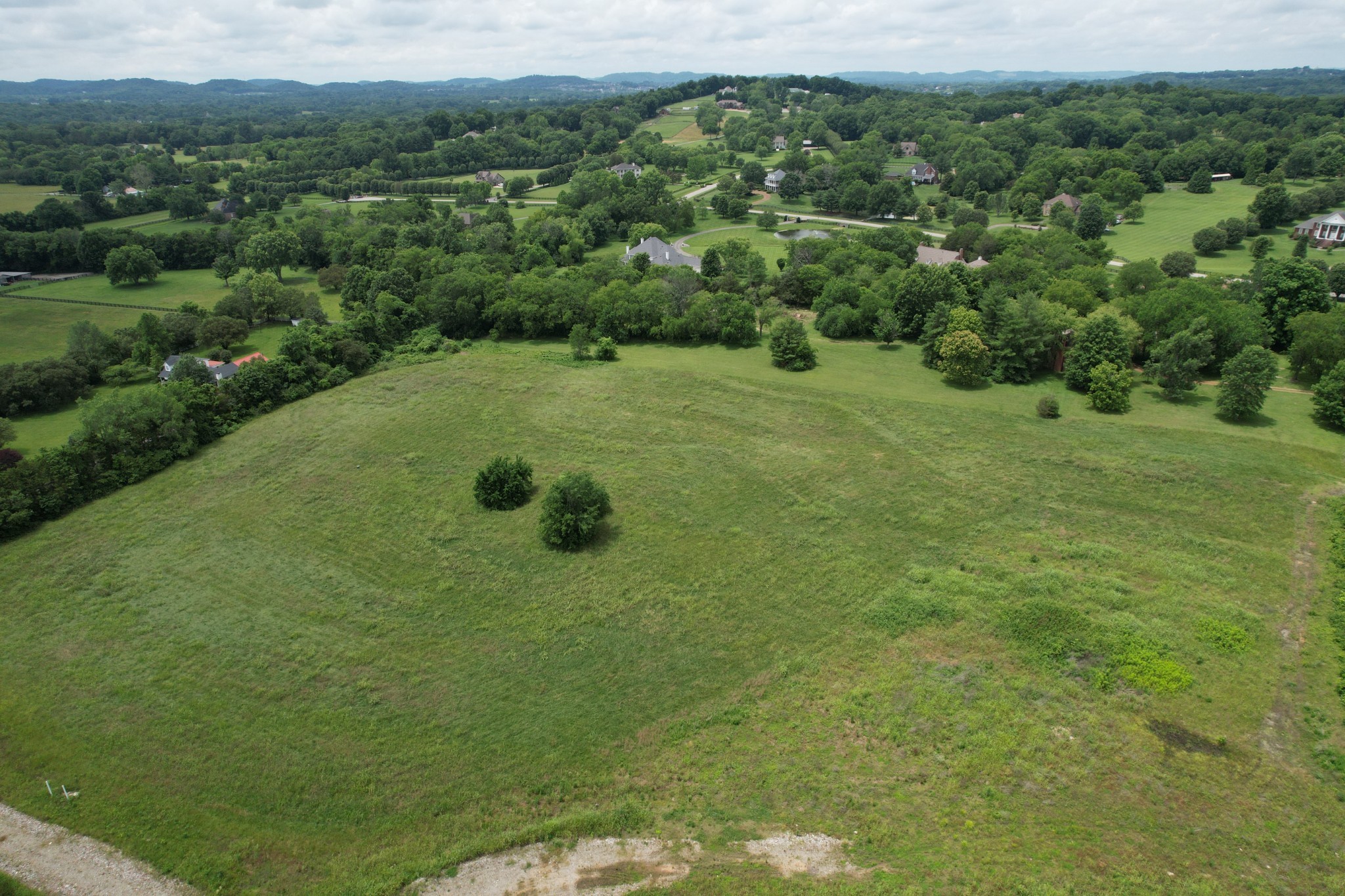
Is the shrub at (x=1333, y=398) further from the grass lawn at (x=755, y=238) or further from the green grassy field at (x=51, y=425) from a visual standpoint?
the green grassy field at (x=51, y=425)

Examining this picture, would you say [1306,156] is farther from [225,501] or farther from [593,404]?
[225,501]

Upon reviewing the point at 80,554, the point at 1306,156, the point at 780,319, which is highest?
the point at 1306,156

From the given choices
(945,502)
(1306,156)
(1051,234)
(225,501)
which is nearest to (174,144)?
(225,501)

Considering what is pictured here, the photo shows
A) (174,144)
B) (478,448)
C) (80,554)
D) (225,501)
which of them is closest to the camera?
(80,554)

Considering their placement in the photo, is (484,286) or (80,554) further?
(484,286)

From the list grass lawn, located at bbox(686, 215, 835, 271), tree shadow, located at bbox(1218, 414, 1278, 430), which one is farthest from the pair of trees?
grass lawn, located at bbox(686, 215, 835, 271)

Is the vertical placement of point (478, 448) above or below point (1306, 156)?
below

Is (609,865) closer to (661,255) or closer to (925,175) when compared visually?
(661,255)
